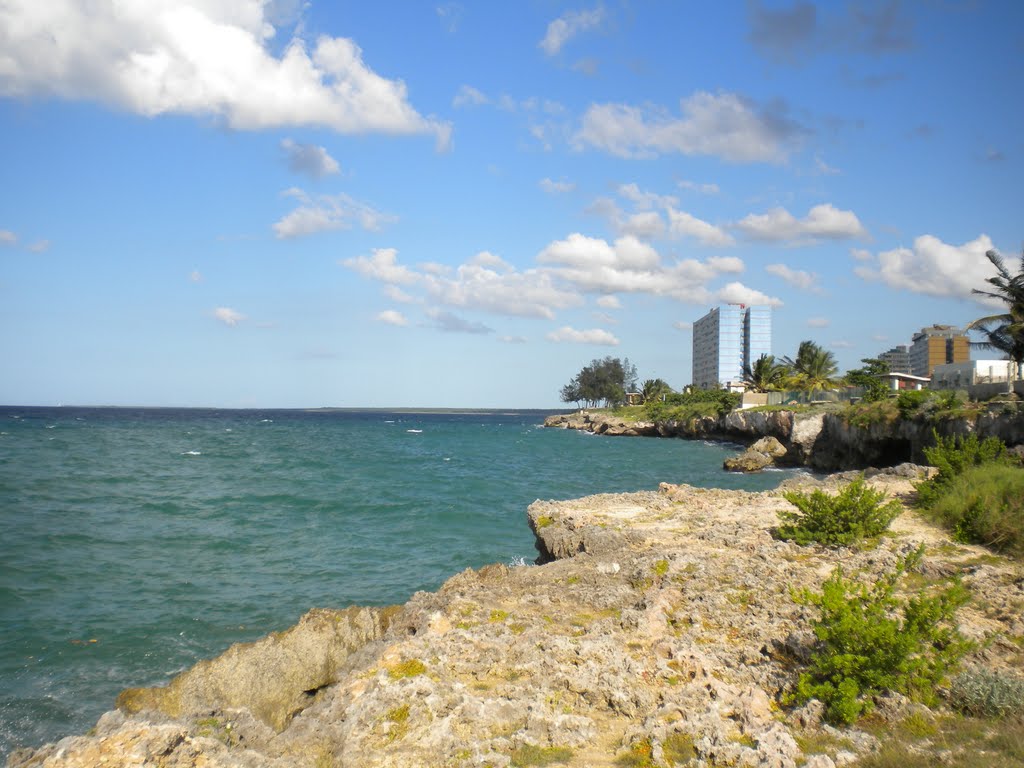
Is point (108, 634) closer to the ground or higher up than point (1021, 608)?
closer to the ground

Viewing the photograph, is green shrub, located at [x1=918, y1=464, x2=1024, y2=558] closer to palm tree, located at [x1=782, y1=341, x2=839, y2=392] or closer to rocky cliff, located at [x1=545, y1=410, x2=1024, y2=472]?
rocky cliff, located at [x1=545, y1=410, x2=1024, y2=472]

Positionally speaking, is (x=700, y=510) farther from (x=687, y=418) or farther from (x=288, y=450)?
(x=687, y=418)

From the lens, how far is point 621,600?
339 inches

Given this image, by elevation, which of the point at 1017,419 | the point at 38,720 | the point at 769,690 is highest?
the point at 1017,419

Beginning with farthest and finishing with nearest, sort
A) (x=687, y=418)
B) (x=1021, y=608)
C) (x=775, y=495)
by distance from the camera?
(x=687, y=418)
(x=775, y=495)
(x=1021, y=608)

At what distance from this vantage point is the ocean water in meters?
10.9

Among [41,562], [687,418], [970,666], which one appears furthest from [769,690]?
[687,418]

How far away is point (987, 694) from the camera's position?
578cm

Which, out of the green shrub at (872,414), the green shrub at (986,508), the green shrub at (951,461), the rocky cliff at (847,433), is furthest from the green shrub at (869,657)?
the green shrub at (872,414)

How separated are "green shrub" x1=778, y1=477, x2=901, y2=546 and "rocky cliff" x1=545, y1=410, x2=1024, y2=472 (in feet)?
61.8

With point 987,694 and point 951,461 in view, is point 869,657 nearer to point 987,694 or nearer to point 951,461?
point 987,694

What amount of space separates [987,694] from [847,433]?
37.7 metres

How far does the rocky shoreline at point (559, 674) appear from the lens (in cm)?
536

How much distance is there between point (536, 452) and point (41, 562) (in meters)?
42.3
